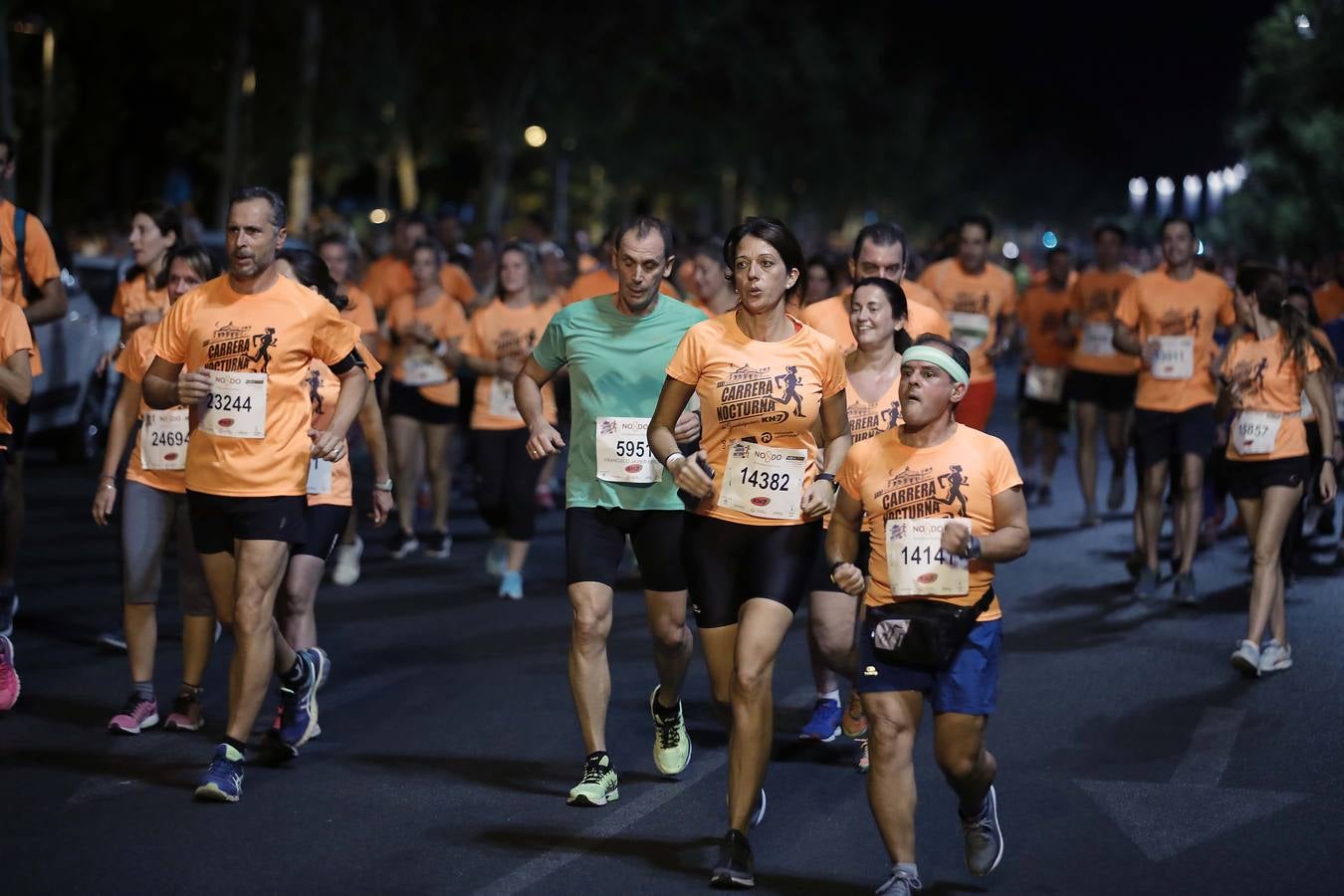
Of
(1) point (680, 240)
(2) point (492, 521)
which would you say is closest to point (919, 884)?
(2) point (492, 521)

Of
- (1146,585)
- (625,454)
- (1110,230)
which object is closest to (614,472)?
(625,454)

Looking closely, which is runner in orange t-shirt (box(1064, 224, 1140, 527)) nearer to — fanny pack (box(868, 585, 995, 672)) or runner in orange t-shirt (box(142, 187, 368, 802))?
runner in orange t-shirt (box(142, 187, 368, 802))

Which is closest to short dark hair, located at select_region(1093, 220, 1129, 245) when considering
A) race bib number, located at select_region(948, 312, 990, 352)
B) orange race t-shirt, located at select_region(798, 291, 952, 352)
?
race bib number, located at select_region(948, 312, 990, 352)

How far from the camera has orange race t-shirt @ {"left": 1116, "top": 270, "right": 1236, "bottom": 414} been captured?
11.6m

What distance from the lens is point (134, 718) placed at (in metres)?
8.30

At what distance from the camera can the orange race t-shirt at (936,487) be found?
20.0ft

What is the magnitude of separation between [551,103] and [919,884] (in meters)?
49.0

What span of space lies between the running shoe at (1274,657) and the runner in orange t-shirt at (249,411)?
190 inches

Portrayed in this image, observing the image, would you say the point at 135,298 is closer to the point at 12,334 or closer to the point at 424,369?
the point at 12,334

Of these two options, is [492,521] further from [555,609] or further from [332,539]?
[332,539]

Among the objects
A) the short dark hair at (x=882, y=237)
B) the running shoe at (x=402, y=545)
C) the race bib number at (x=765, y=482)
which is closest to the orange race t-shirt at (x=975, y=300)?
the running shoe at (x=402, y=545)

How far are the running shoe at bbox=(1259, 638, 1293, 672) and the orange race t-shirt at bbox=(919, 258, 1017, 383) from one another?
386 centimetres

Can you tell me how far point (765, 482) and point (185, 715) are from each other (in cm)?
300

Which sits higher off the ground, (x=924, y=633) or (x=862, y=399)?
(x=862, y=399)
